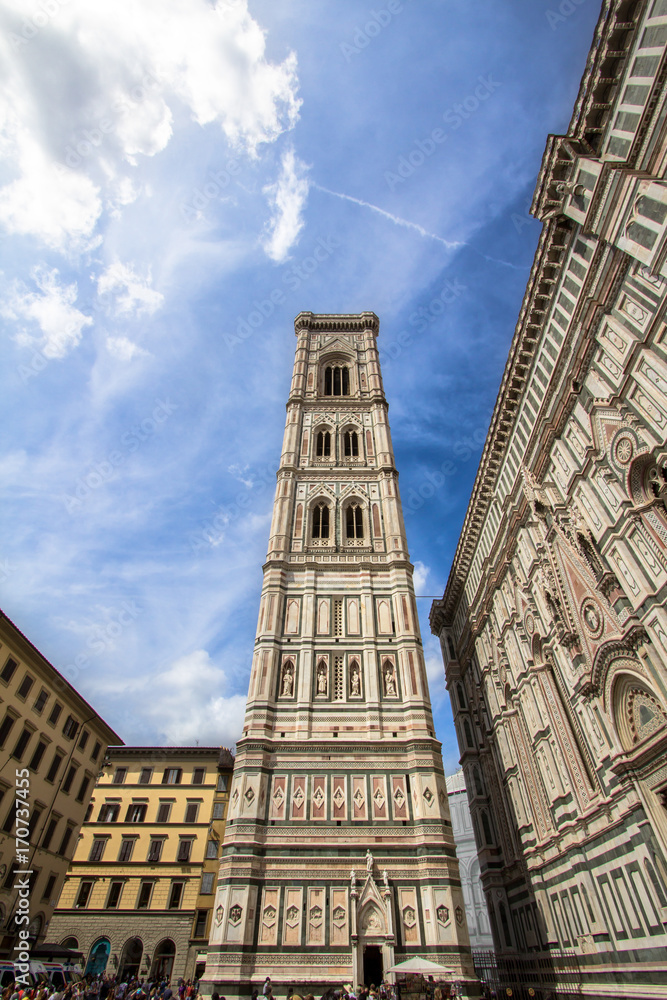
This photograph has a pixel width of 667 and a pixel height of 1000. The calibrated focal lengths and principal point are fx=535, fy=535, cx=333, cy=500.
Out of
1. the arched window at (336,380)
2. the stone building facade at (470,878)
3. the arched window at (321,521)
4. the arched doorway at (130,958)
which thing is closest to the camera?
the arched doorway at (130,958)

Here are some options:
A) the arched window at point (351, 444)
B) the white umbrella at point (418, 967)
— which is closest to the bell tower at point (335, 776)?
the white umbrella at point (418, 967)

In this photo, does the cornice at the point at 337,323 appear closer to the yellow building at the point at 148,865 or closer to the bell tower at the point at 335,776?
the bell tower at the point at 335,776

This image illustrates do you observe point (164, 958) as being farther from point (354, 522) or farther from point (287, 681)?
point (354, 522)

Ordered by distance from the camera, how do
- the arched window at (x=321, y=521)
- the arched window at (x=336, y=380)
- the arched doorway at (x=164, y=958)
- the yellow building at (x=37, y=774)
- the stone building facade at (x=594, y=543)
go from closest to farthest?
the stone building facade at (x=594, y=543) → the yellow building at (x=37, y=774) → the arched doorway at (x=164, y=958) → the arched window at (x=321, y=521) → the arched window at (x=336, y=380)

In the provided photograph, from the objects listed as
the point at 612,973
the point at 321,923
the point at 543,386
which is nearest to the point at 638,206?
the point at 543,386

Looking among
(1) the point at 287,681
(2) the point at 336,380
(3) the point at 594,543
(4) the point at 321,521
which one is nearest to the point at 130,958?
(1) the point at 287,681

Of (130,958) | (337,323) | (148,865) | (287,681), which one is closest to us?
Answer: (287,681)

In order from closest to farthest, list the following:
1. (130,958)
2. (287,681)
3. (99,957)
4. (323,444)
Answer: (287,681), (99,957), (130,958), (323,444)

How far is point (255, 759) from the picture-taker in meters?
21.7

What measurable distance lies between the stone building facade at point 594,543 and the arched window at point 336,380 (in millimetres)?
20129

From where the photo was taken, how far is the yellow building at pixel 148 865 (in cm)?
3123

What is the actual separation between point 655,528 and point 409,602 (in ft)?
48.3

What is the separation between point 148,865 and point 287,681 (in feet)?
64.6

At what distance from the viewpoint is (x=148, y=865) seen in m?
33.8
